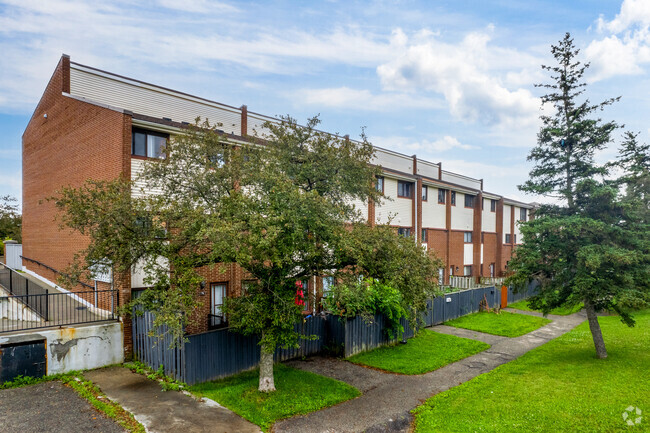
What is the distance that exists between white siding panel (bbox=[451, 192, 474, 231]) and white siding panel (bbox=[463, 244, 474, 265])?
1465 mm

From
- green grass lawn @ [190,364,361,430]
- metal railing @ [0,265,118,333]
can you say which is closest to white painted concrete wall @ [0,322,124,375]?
metal railing @ [0,265,118,333]

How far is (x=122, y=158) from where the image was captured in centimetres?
1292

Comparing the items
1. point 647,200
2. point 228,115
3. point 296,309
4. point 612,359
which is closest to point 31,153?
point 228,115

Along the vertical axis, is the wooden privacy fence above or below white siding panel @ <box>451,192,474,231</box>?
below

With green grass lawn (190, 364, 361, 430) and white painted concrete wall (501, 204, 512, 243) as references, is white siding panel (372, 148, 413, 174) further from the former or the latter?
green grass lawn (190, 364, 361, 430)

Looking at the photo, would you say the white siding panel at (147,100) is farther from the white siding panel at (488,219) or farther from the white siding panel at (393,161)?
the white siding panel at (488,219)

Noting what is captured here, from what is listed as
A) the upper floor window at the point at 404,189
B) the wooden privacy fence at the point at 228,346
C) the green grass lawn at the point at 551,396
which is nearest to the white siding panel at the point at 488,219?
the upper floor window at the point at 404,189

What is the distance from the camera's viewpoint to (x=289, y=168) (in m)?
11.7

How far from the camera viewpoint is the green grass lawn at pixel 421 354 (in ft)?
43.7

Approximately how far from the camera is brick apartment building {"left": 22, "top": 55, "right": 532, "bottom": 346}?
13.6m

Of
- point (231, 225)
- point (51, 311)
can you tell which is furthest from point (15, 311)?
point (231, 225)

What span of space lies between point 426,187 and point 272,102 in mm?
12236

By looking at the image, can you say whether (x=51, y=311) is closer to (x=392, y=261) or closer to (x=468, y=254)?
(x=392, y=261)

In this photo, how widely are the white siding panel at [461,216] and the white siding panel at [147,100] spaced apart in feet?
59.5
